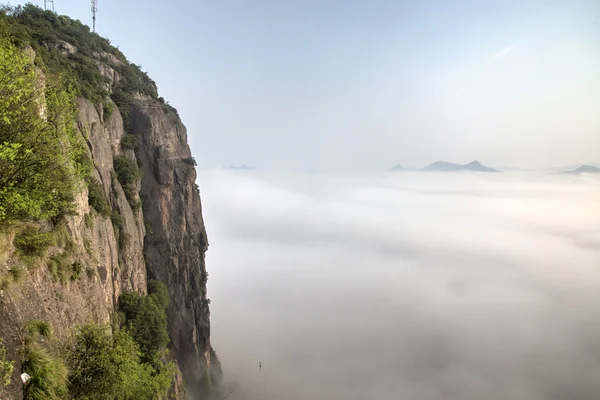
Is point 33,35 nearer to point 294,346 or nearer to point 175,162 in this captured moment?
point 175,162

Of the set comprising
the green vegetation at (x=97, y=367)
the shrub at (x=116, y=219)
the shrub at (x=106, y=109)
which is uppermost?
the shrub at (x=106, y=109)

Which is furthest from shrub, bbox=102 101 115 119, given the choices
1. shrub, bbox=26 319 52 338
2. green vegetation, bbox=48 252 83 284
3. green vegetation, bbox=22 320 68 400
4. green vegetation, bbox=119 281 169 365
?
green vegetation, bbox=22 320 68 400

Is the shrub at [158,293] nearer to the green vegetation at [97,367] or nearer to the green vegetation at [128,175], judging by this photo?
the green vegetation at [128,175]

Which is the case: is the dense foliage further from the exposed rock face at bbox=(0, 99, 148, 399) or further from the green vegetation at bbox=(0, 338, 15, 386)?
the exposed rock face at bbox=(0, 99, 148, 399)

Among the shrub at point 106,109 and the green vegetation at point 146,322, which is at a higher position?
the shrub at point 106,109

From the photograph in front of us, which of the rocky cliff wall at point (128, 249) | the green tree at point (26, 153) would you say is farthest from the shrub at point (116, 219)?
the green tree at point (26, 153)

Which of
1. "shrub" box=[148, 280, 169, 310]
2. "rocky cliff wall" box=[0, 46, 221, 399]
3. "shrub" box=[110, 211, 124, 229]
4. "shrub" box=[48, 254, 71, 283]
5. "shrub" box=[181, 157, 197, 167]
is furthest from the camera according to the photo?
"shrub" box=[181, 157, 197, 167]
